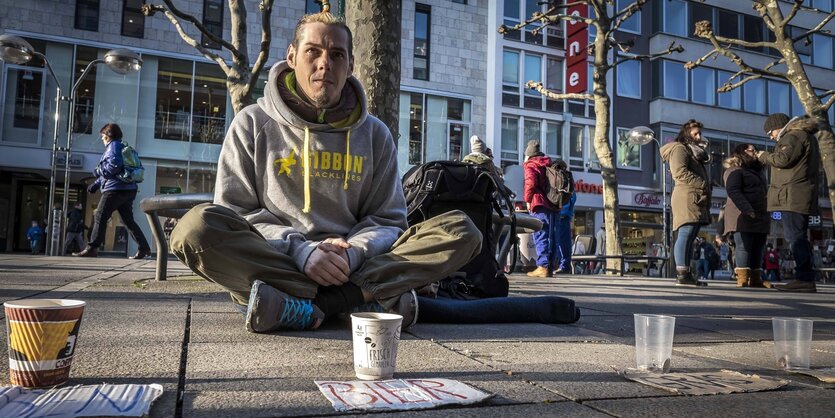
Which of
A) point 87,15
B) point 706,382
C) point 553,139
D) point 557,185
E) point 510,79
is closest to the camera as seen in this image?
point 706,382

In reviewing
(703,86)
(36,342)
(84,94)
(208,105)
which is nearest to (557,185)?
(36,342)

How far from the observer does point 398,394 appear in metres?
1.49

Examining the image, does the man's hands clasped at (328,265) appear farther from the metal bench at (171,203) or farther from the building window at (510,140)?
the building window at (510,140)

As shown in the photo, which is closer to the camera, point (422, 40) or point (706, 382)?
point (706, 382)

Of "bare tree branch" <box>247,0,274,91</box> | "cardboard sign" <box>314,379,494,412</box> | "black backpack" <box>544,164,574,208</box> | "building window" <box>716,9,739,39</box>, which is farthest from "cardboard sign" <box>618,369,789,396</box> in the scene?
"building window" <box>716,9,739,39</box>

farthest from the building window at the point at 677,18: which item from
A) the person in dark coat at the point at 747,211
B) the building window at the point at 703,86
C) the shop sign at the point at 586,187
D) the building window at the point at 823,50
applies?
the person in dark coat at the point at 747,211

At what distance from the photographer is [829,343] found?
3.07 m

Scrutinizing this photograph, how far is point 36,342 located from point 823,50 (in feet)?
120

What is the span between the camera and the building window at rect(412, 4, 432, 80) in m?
22.0

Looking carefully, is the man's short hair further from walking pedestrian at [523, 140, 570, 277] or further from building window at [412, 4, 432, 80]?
building window at [412, 4, 432, 80]

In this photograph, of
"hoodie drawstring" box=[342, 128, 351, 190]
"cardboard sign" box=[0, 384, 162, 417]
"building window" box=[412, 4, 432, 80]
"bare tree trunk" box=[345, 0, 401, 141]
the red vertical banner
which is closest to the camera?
"cardboard sign" box=[0, 384, 162, 417]

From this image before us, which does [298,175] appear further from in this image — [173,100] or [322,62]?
[173,100]

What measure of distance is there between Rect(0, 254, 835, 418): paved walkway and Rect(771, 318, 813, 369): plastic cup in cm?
7

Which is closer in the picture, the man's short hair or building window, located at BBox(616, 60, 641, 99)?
the man's short hair
